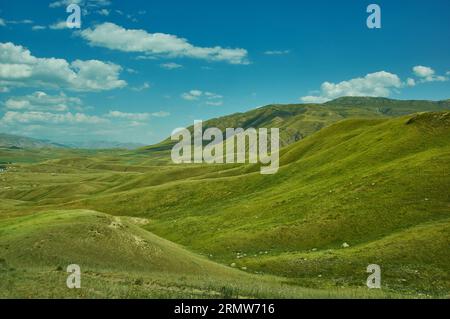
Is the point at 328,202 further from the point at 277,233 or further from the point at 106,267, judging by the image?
the point at 106,267

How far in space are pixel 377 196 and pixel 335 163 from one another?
28.9 meters

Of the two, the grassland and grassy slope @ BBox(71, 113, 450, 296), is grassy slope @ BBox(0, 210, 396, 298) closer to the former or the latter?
the grassland

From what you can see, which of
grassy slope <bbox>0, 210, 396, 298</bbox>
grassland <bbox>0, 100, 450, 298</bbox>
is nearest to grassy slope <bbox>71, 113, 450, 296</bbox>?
grassland <bbox>0, 100, 450, 298</bbox>

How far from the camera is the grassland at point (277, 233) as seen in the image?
1249 inches

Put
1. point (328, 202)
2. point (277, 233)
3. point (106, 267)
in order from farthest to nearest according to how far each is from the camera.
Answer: point (328, 202), point (277, 233), point (106, 267)

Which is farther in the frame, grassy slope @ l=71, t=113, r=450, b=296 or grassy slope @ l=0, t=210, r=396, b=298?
grassy slope @ l=71, t=113, r=450, b=296

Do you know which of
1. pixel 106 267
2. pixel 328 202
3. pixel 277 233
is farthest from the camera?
pixel 328 202

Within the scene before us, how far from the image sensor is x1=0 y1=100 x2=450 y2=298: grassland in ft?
104

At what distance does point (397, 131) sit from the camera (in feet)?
303

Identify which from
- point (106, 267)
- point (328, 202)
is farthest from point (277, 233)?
point (106, 267)

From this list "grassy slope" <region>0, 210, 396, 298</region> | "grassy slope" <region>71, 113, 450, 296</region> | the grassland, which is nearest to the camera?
"grassy slope" <region>0, 210, 396, 298</region>

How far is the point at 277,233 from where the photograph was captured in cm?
6209

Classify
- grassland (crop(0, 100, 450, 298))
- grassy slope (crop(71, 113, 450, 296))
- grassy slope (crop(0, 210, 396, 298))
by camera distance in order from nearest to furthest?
grassy slope (crop(0, 210, 396, 298)) → grassland (crop(0, 100, 450, 298)) → grassy slope (crop(71, 113, 450, 296))
